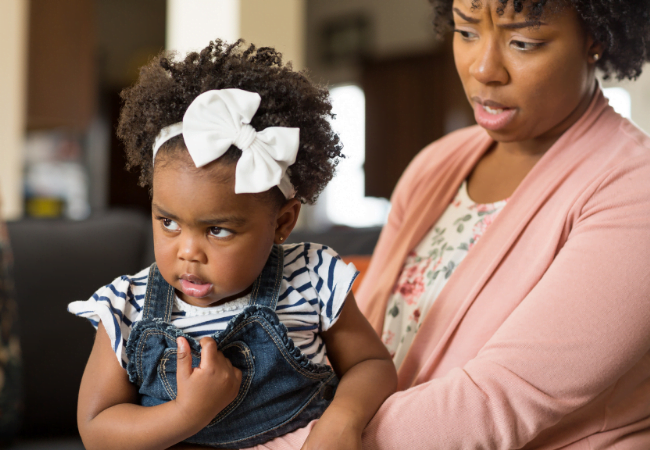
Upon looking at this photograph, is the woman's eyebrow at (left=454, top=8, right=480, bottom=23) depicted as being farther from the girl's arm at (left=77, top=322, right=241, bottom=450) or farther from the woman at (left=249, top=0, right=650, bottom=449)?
the girl's arm at (left=77, top=322, right=241, bottom=450)

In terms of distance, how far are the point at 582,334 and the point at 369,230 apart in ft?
4.46

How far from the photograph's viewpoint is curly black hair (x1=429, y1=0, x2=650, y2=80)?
1.12 metres

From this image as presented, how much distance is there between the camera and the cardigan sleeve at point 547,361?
0.95 meters

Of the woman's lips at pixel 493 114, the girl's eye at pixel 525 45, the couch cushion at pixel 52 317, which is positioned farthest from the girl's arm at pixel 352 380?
the couch cushion at pixel 52 317

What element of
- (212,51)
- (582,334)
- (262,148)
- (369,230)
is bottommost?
(369,230)

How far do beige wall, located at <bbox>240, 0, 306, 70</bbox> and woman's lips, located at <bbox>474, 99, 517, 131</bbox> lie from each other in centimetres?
276

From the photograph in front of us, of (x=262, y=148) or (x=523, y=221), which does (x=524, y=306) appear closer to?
(x=523, y=221)

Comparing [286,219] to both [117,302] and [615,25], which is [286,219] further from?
[615,25]

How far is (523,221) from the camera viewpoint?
1.16 metres

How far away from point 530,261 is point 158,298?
0.63 metres

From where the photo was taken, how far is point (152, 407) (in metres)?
0.94

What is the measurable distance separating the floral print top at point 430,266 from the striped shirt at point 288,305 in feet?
1.00

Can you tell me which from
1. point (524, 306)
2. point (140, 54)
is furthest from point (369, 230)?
point (140, 54)

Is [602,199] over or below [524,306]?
over
